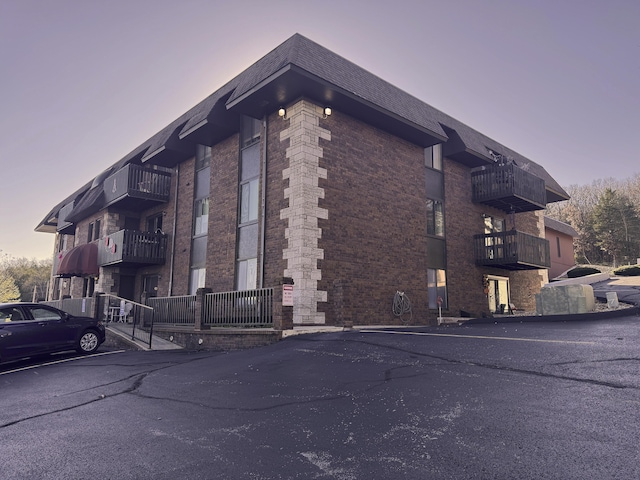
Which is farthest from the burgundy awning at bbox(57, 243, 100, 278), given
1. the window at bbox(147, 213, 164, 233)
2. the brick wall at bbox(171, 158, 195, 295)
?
the brick wall at bbox(171, 158, 195, 295)

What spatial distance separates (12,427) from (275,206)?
10.1m

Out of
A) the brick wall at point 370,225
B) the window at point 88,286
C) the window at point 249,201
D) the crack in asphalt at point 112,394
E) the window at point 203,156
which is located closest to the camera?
the crack in asphalt at point 112,394

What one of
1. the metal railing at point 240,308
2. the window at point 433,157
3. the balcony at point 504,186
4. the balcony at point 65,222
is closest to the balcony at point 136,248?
the metal railing at point 240,308

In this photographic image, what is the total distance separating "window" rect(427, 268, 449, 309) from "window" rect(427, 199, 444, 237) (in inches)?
64.4

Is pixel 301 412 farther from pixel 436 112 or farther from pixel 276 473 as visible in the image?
pixel 436 112

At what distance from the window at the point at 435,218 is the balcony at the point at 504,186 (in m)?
3.02

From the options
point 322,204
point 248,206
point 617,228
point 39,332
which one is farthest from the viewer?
point 617,228

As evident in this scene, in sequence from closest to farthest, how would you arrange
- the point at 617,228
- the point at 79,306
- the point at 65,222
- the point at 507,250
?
the point at 507,250 < the point at 79,306 < the point at 65,222 < the point at 617,228

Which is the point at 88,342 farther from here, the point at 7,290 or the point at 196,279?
the point at 7,290

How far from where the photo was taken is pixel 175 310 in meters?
15.6

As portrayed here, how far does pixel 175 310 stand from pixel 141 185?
27.1ft

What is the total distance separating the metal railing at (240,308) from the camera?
11953 millimetres

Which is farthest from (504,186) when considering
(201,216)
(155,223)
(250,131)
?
(155,223)

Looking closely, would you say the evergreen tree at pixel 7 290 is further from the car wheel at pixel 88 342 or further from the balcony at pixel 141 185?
the car wheel at pixel 88 342
